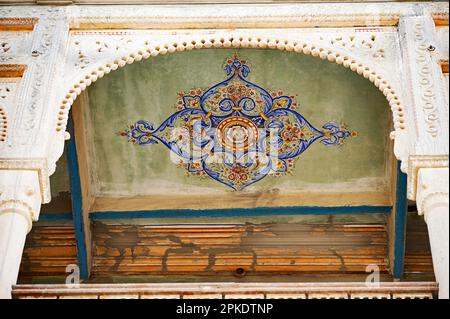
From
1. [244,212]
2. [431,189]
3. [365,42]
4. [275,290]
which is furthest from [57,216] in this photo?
[431,189]

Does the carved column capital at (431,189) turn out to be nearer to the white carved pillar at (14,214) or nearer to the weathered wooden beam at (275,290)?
the weathered wooden beam at (275,290)

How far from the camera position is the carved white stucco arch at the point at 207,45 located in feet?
18.7

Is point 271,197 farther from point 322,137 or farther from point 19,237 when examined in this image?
point 19,237

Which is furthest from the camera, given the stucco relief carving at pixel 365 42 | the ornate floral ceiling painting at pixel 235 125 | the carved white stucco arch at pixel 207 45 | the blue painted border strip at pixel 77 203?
the blue painted border strip at pixel 77 203

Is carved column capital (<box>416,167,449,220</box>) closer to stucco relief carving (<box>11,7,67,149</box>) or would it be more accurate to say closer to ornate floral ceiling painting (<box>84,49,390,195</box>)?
ornate floral ceiling painting (<box>84,49,390,195</box>)

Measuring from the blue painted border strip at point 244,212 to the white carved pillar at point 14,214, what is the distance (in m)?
2.39

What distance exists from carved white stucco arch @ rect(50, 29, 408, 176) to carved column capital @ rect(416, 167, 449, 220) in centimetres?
78

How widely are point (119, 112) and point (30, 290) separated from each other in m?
2.62

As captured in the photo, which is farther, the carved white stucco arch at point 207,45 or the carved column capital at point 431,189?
the carved white stucco arch at point 207,45

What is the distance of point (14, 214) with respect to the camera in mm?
4863

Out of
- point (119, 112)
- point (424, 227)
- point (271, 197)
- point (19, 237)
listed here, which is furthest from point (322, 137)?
point (19, 237)

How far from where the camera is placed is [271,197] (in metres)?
7.40

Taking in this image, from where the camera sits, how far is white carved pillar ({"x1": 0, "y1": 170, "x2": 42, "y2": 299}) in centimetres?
462

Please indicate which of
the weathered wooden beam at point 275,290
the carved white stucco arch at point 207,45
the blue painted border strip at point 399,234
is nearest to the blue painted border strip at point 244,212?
the blue painted border strip at point 399,234
